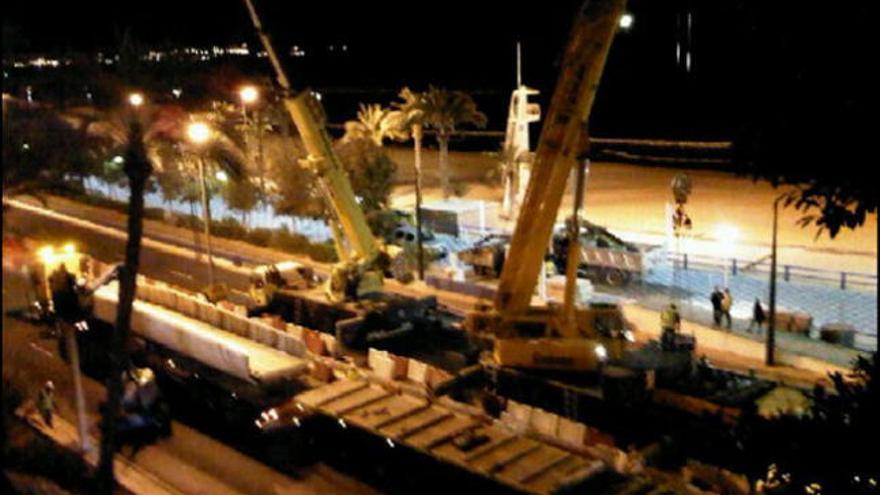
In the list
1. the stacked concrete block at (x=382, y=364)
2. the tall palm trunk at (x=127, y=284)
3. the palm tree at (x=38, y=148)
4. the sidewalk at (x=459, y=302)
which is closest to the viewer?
the palm tree at (x=38, y=148)

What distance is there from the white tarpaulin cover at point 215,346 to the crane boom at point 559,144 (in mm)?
5347

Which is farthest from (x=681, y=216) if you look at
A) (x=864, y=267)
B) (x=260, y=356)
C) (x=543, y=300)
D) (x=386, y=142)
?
(x=386, y=142)

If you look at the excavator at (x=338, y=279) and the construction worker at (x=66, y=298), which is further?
the excavator at (x=338, y=279)

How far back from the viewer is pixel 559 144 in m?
20.3

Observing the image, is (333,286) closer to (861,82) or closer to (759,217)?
(861,82)

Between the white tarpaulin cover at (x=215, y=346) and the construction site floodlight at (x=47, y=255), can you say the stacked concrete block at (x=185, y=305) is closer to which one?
the white tarpaulin cover at (x=215, y=346)

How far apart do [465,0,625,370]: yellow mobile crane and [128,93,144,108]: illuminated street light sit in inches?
356

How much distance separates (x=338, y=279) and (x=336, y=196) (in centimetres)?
249

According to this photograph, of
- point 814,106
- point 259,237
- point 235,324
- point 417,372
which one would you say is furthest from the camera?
point 259,237

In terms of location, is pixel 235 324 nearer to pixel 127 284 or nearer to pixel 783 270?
pixel 127 284

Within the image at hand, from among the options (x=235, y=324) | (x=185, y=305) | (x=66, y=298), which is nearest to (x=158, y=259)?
(x=185, y=305)

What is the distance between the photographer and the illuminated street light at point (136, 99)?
14477 millimetres

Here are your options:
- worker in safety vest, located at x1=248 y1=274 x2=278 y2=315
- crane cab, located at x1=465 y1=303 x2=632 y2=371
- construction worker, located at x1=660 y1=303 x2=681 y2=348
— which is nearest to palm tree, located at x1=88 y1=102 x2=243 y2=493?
crane cab, located at x1=465 y1=303 x2=632 y2=371

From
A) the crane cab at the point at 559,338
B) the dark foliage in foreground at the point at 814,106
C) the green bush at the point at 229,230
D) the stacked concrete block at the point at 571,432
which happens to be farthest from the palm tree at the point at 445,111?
the dark foliage in foreground at the point at 814,106
